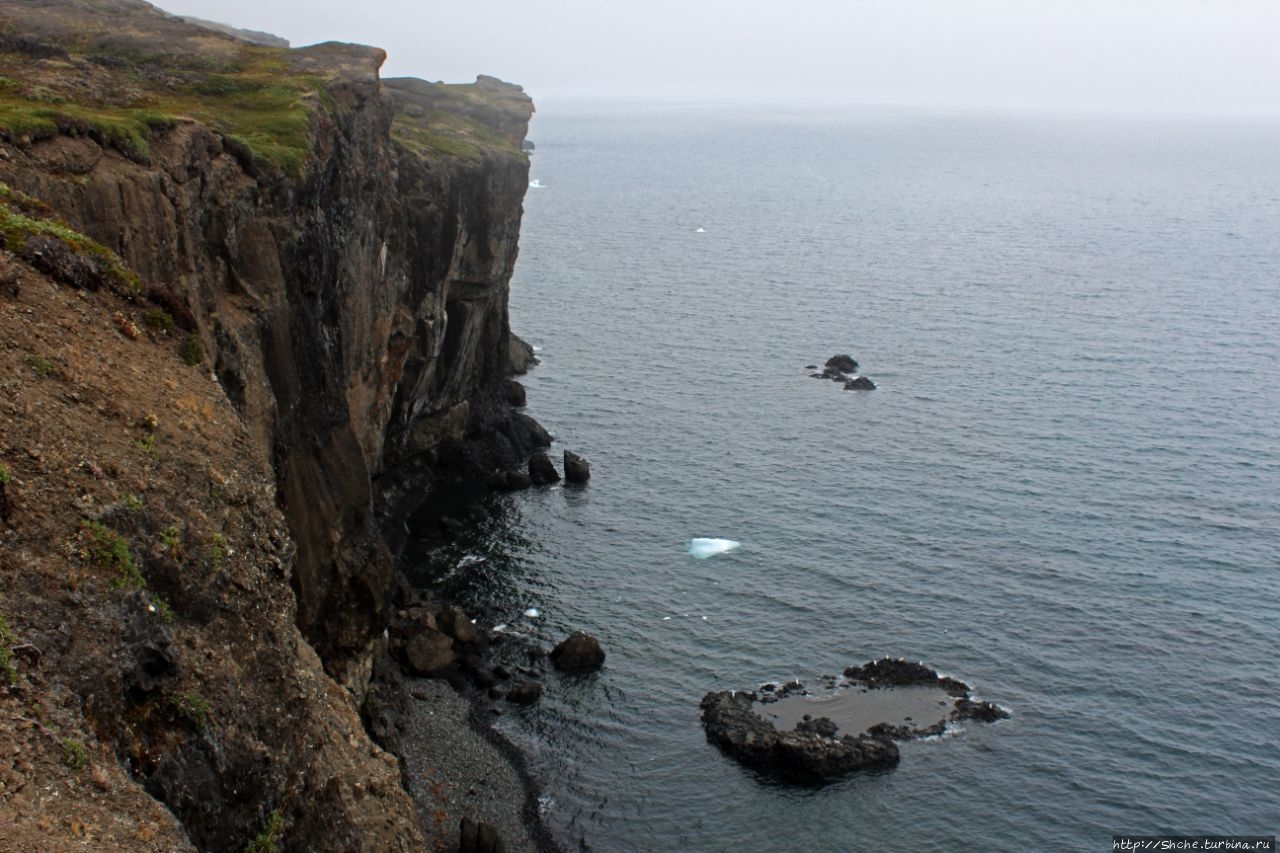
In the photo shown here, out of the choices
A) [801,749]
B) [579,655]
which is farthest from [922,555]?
[579,655]

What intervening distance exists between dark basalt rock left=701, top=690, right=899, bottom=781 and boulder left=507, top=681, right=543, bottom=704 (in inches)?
339

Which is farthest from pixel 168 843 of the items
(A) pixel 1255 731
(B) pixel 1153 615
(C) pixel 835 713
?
(B) pixel 1153 615

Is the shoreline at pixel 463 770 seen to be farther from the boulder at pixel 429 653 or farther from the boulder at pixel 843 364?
the boulder at pixel 843 364

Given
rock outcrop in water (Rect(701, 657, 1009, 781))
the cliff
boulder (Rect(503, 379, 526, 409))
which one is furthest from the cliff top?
rock outcrop in water (Rect(701, 657, 1009, 781))

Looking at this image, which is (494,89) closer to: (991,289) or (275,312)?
(991,289)

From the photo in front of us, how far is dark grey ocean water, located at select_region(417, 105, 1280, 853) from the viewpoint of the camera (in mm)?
51062

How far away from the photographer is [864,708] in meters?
57.1

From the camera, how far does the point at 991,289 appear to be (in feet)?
474

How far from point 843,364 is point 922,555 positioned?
Answer: 39.6m

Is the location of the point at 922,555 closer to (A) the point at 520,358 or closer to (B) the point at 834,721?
(B) the point at 834,721

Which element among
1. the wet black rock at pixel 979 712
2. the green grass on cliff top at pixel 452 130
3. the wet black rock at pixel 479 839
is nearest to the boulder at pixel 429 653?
the wet black rock at pixel 479 839

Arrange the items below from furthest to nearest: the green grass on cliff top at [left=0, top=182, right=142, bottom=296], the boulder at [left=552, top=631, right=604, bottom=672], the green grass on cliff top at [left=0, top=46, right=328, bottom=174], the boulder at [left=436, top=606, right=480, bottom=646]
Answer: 1. the boulder at [left=436, top=606, right=480, bottom=646]
2. the boulder at [left=552, top=631, right=604, bottom=672]
3. the green grass on cliff top at [left=0, top=46, right=328, bottom=174]
4. the green grass on cliff top at [left=0, top=182, right=142, bottom=296]

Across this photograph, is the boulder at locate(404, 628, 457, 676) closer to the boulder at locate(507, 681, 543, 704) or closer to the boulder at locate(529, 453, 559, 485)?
the boulder at locate(507, 681, 543, 704)

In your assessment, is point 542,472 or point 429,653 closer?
Result: point 429,653
